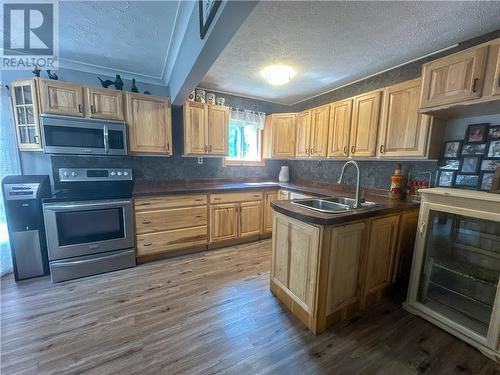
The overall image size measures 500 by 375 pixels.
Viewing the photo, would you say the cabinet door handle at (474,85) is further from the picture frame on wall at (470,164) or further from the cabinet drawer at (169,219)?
the cabinet drawer at (169,219)

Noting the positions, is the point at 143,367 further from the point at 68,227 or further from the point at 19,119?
the point at 19,119

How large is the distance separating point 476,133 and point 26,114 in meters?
4.59

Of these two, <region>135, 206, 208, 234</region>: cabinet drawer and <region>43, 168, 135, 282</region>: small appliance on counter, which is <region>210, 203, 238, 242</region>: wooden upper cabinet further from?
<region>43, 168, 135, 282</region>: small appliance on counter

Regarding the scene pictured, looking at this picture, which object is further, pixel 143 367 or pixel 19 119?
pixel 19 119

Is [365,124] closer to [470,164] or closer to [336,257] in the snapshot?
[470,164]

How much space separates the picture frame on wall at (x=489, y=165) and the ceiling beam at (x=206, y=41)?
7.60 ft

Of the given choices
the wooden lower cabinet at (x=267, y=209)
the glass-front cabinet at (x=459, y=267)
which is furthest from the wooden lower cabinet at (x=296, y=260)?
the wooden lower cabinet at (x=267, y=209)

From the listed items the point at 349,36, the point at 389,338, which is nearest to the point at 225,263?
the point at 389,338

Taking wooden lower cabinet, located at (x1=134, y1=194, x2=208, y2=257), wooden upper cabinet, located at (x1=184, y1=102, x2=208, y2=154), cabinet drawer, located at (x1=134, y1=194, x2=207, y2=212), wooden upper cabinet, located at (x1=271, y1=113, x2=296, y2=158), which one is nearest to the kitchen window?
wooden upper cabinet, located at (x1=271, y1=113, x2=296, y2=158)

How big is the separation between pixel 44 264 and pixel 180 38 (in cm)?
285

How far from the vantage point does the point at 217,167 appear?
143 inches

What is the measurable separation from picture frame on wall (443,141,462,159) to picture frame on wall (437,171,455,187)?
16 centimetres

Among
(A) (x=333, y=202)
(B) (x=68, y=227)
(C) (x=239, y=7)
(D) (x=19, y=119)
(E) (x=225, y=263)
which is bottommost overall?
(E) (x=225, y=263)

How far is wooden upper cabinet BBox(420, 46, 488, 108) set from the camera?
156 centimetres
